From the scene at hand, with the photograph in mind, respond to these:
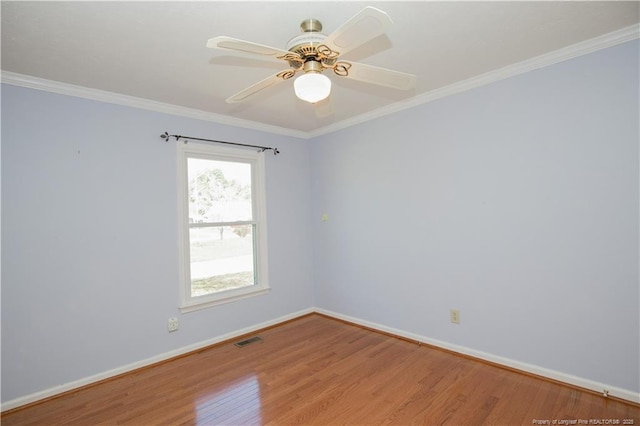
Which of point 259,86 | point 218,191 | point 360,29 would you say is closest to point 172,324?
point 218,191

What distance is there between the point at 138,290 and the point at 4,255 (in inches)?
37.9

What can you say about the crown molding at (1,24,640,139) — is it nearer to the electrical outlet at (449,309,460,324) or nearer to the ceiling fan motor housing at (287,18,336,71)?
the ceiling fan motor housing at (287,18,336,71)

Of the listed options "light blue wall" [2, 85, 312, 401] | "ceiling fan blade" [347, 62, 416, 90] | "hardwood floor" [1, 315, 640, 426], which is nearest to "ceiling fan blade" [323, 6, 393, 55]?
"ceiling fan blade" [347, 62, 416, 90]

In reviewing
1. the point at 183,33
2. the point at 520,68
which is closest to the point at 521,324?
the point at 520,68

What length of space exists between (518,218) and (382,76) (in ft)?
5.55

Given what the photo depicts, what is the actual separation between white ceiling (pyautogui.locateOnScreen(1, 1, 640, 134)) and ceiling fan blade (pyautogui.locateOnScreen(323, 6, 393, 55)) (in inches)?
17.6

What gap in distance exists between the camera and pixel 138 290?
2.96 metres

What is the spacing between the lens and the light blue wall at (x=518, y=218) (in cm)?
220

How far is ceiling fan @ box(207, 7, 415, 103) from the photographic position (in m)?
1.29

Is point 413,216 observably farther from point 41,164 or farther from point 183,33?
point 41,164

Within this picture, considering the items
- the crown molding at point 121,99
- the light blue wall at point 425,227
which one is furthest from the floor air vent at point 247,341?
the crown molding at point 121,99

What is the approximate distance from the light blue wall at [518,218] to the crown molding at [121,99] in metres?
1.36

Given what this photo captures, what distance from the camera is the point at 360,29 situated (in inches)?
51.6

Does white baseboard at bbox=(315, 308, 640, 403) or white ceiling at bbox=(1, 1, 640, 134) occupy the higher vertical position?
white ceiling at bbox=(1, 1, 640, 134)
